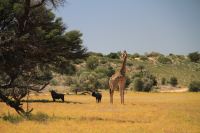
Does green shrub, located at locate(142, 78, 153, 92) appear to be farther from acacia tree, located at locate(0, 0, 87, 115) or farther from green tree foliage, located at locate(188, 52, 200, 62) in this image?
green tree foliage, located at locate(188, 52, 200, 62)

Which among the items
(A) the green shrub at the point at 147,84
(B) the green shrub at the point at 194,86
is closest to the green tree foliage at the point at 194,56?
(B) the green shrub at the point at 194,86

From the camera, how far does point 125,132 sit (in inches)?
648

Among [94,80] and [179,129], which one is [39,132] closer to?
[179,129]

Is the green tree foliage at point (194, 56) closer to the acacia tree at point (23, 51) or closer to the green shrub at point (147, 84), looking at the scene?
the green shrub at point (147, 84)

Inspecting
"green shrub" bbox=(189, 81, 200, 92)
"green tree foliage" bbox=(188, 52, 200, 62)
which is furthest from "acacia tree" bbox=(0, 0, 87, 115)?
"green tree foliage" bbox=(188, 52, 200, 62)

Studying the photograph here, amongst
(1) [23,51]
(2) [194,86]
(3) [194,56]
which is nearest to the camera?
(1) [23,51]

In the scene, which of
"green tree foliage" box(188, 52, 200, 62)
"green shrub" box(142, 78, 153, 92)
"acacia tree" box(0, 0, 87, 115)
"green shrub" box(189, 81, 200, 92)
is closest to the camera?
"acacia tree" box(0, 0, 87, 115)

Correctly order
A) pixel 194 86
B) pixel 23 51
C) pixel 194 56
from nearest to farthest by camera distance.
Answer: pixel 23 51 → pixel 194 86 → pixel 194 56

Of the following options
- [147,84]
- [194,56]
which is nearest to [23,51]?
[147,84]

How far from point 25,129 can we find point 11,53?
178 inches

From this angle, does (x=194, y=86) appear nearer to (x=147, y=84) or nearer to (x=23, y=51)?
(x=147, y=84)

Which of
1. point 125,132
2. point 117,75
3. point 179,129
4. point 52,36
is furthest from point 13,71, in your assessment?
point 52,36

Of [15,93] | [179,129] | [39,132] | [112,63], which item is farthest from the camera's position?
[112,63]

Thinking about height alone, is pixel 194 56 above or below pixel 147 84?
above
